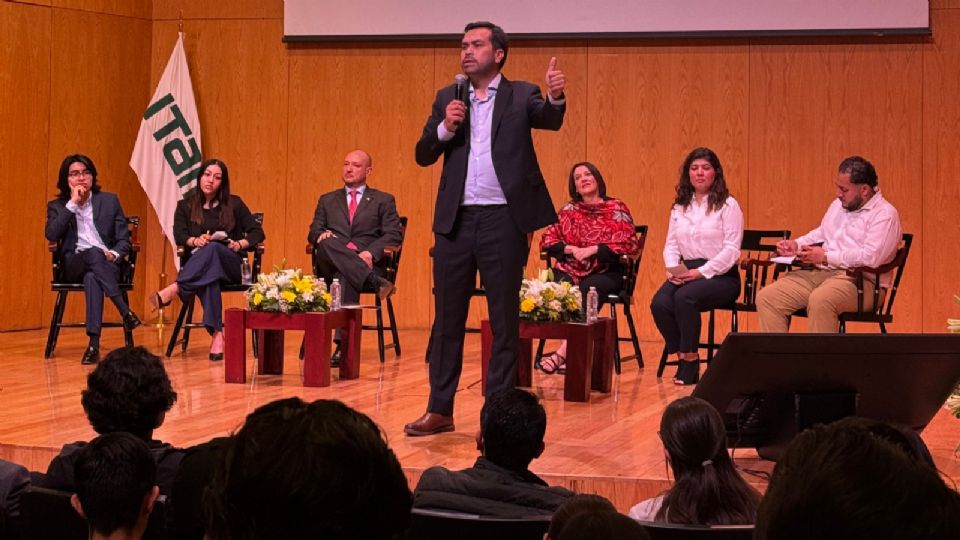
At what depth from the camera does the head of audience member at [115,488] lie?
186cm

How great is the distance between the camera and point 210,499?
0.91m

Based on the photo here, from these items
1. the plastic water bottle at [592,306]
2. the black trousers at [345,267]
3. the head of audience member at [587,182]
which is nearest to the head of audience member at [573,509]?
the plastic water bottle at [592,306]

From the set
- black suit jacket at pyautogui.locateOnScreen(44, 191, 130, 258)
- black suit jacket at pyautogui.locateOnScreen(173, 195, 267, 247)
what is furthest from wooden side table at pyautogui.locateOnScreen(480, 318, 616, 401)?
black suit jacket at pyautogui.locateOnScreen(44, 191, 130, 258)

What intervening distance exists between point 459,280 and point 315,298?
5.44 feet

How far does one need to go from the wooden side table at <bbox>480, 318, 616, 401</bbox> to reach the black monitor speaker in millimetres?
2194

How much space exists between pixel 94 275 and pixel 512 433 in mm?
4789

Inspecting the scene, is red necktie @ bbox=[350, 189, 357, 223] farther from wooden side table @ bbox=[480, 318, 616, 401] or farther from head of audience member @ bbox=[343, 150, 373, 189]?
wooden side table @ bbox=[480, 318, 616, 401]

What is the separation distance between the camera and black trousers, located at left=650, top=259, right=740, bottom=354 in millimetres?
6078

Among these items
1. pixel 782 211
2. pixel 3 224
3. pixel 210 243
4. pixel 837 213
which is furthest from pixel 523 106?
pixel 3 224

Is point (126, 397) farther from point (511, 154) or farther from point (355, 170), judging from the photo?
point (355, 170)

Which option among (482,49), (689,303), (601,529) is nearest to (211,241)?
(689,303)

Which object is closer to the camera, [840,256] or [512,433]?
[512,433]

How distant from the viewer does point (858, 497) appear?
0.75 meters

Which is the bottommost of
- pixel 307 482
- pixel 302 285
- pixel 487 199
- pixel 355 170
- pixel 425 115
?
pixel 307 482
